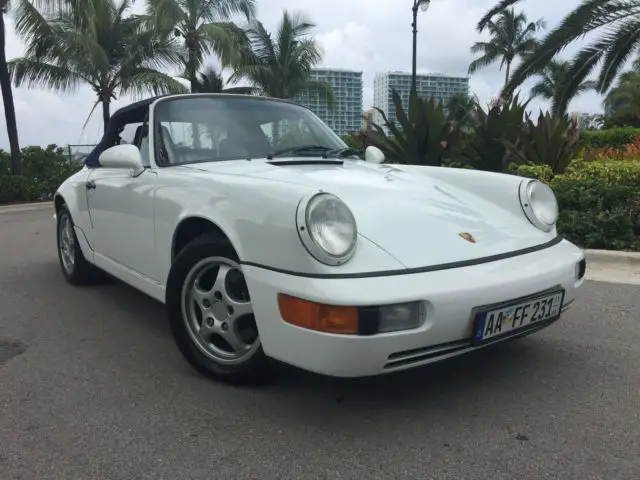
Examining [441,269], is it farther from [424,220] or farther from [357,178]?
[357,178]

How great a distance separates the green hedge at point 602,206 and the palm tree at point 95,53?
13.4 m

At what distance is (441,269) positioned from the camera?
2379mm

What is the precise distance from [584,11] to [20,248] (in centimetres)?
963

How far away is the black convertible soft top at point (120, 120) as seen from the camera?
3879mm

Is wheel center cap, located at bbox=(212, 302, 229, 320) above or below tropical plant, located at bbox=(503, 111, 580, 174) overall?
below

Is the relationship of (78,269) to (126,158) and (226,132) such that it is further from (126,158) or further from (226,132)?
(226,132)

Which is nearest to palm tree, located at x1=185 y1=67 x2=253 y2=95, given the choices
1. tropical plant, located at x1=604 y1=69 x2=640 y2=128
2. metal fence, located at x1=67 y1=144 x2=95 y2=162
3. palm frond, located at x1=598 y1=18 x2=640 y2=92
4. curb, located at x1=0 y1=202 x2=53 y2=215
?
metal fence, located at x1=67 y1=144 x2=95 y2=162

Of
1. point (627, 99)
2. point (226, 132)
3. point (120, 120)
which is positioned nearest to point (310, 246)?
point (226, 132)

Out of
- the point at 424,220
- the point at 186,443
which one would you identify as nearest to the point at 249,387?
the point at 186,443

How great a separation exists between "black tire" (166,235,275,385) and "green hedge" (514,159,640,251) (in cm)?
416

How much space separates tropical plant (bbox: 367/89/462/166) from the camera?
7918 mm

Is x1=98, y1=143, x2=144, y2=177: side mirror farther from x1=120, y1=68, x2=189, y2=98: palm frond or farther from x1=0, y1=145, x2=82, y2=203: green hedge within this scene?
x1=120, y1=68, x2=189, y2=98: palm frond

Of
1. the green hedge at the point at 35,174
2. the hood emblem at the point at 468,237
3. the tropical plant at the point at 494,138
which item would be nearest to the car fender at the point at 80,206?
the hood emblem at the point at 468,237

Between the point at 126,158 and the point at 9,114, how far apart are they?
45.6 feet
